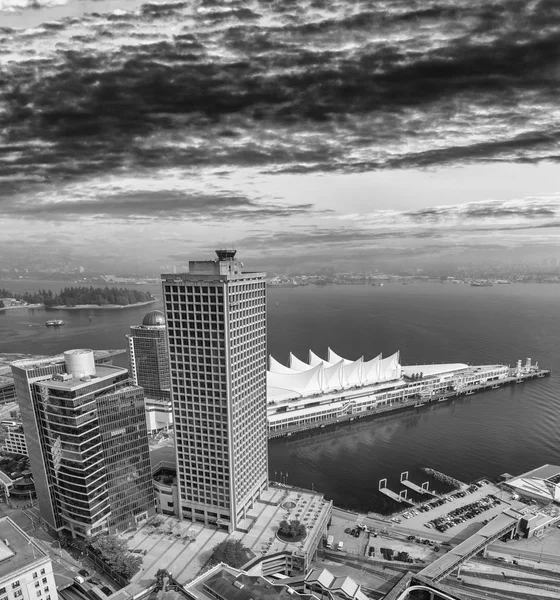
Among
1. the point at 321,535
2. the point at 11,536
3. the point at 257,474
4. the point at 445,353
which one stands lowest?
the point at 445,353

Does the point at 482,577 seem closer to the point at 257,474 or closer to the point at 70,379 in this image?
the point at 257,474

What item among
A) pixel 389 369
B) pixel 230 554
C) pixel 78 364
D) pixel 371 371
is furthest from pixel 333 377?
pixel 78 364

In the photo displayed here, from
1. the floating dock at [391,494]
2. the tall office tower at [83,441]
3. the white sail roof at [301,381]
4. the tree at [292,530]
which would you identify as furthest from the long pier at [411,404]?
the tall office tower at [83,441]

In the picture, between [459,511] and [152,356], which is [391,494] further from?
[152,356]

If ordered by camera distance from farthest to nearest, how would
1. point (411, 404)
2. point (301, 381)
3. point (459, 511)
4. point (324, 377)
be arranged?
point (411, 404), point (324, 377), point (301, 381), point (459, 511)

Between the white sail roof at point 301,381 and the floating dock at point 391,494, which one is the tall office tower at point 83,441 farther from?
the white sail roof at point 301,381

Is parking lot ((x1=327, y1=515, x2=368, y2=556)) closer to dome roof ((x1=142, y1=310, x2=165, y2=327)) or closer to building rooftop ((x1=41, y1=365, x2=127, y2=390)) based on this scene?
building rooftop ((x1=41, y1=365, x2=127, y2=390))

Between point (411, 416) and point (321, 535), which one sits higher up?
point (321, 535)

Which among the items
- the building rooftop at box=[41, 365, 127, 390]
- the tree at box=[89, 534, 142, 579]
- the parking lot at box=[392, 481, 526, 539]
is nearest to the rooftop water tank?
the building rooftop at box=[41, 365, 127, 390]

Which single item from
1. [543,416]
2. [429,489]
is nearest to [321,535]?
[429,489]
